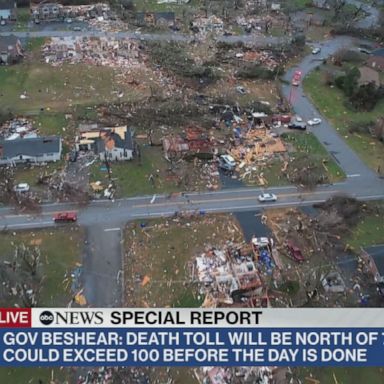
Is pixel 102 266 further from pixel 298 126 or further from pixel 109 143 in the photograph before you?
pixel 298 126

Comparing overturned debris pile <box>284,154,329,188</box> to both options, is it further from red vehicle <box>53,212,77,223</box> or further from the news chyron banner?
the news chyron banner

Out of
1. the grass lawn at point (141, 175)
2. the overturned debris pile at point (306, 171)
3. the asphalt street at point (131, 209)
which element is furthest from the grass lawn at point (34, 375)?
the overturned debris pile at point (306, 171)

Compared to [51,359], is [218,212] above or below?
below

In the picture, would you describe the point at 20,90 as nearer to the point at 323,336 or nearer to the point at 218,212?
the point at 218,212

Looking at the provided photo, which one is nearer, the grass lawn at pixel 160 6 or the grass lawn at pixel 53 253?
the grass lawn at pixel 53 253

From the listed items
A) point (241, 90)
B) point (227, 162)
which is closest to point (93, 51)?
point (241, 90)

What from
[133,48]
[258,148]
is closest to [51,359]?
[258,148]

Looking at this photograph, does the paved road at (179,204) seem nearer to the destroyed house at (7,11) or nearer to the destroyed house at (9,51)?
the destroyed house at (9,51)
